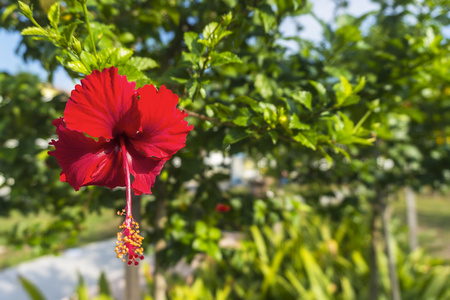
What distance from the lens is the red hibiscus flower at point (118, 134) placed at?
0.50 metres

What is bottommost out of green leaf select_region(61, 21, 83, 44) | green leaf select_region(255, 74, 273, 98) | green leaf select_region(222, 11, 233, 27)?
green leaf select_region(61, 21, 83, 44)

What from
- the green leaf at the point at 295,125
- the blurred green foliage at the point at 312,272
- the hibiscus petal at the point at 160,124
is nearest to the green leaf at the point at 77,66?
the hibiscus petal at the point at 160,124

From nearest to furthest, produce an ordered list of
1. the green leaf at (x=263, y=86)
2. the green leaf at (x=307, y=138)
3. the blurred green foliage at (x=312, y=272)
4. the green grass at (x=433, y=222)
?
1. the green leaf at (x=307, y=138)
2. the green leaf at (x=263, y=86)
3. the blurred green foliage at (x=312, y=272)
4. the green grass at (x=433, y=222)

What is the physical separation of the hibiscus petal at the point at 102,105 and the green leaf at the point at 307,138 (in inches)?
14.7

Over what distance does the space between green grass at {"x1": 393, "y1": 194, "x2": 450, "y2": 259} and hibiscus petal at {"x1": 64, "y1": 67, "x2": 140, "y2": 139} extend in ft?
12.1

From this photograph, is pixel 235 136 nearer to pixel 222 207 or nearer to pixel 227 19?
pixel 227 19

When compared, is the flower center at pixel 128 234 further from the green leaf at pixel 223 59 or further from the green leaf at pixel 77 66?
the green leaf at pixel 223 59

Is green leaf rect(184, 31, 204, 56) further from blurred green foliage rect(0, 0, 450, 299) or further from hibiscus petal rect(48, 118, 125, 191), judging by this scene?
hibiscus petal rect(48, 118, 125, 191)

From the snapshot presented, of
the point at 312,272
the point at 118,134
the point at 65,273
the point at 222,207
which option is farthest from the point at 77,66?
A: the point at 65,273

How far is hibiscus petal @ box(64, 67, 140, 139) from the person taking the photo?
49cm

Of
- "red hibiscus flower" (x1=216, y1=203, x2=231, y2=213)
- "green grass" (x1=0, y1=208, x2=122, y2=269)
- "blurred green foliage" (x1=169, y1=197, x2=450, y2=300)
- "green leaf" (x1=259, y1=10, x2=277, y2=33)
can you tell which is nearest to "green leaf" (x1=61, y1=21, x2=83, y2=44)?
"green leaf" (x1=259, y1=10, x2=277, y2=33)

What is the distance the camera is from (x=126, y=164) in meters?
0.57

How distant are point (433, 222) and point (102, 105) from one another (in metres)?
7.26

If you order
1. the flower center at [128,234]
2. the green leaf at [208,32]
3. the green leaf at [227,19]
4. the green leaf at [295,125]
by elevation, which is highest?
the green leaf at [208,32]
